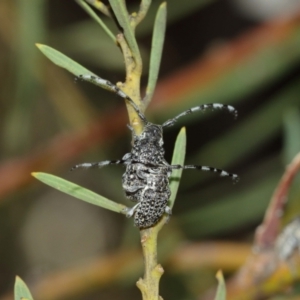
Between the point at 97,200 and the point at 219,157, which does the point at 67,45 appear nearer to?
the point at 219,157

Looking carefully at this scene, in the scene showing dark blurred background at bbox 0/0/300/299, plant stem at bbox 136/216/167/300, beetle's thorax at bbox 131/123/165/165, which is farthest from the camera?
dark blurred background at bbox 0/0/300/299

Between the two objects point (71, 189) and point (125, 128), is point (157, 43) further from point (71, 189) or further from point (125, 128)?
point (125, 128)

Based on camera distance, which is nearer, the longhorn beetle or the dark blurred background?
the longhorn beetle

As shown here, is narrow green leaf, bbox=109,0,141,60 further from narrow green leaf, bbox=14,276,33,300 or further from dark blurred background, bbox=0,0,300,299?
dark blurred background, bbox=0,0,300,299

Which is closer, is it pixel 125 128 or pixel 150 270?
pixel 150 270

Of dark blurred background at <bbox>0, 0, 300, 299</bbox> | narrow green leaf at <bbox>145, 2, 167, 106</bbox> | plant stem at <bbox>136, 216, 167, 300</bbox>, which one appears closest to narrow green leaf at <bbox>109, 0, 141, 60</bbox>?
narrow green leaf at <bbox>145, 2, 167, 106</bbox>

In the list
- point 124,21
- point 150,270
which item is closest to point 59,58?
point 124,21

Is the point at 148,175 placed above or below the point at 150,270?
above

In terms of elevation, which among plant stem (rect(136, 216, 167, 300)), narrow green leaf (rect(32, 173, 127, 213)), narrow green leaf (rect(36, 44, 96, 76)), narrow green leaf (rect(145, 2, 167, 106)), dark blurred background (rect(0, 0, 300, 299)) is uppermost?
dark blurred background (rect(0, 0, 300, 299))

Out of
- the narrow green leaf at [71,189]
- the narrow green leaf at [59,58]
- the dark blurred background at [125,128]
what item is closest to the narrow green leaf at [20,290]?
the narrow green leaf at [71,189]
